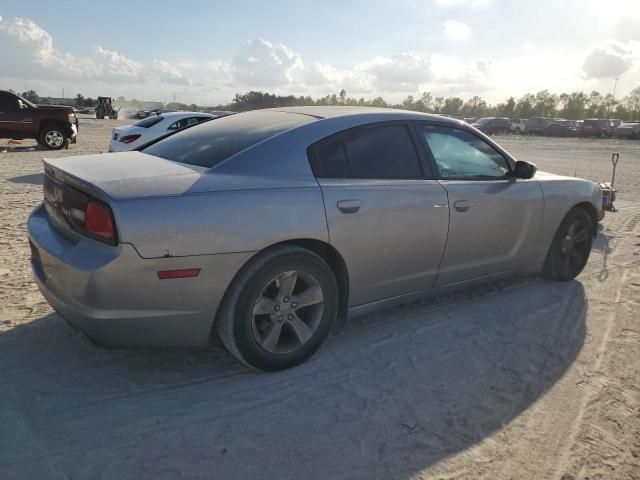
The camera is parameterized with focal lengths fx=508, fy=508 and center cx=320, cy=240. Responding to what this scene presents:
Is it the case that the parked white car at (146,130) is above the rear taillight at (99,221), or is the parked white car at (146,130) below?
above

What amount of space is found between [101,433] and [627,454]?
2.54 m

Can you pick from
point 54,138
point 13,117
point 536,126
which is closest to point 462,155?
point 54,138

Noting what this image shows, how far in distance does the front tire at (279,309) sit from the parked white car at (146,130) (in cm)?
774

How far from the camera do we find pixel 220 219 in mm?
2617

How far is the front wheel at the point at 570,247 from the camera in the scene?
4645 millimetres

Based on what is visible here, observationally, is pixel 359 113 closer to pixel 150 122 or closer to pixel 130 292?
pixel 130 292

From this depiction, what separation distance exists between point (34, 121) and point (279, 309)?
15076 mm

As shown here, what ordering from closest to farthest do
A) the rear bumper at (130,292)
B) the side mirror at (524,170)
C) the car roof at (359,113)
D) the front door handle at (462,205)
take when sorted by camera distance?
the rear bumper at (130,292)
the car roof at (359,113)
the front door handle at (462,205)
the side mirror at (524,170)

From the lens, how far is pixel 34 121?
15.0 m

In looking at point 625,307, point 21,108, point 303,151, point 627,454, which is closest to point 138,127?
point 21,108

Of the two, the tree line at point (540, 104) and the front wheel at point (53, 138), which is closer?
the front wheel at point (53, 138)

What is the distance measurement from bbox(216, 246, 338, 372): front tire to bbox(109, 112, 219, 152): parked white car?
25.4 feet

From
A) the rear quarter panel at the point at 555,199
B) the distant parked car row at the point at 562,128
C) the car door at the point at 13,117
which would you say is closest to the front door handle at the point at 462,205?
the rear quarter panel at the point at 555,199

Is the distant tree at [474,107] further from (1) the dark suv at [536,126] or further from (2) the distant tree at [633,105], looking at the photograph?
(1) the dark suv at [536,126]
